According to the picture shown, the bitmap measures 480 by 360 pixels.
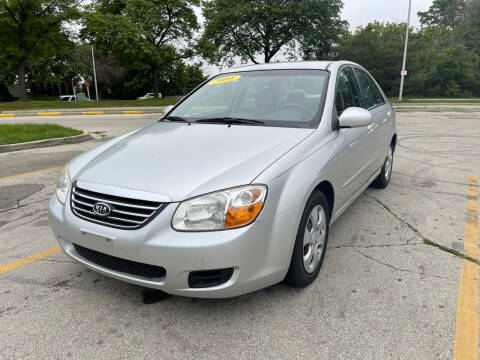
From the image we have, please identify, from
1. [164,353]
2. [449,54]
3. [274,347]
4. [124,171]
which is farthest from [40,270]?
[449,54]

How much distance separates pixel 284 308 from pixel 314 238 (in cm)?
55

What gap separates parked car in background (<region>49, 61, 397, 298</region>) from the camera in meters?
2.05

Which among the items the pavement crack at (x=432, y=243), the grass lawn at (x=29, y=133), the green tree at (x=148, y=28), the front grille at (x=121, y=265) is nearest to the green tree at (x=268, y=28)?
the green tree at (x=148, y=28)

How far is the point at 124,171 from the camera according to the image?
2.37 metres

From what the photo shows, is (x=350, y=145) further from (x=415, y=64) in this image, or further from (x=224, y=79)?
(x=415, y=64)

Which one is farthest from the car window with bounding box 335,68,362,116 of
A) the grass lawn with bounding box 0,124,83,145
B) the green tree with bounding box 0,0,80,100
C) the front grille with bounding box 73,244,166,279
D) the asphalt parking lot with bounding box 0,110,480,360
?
the green tree with bounding box 0,0,80,100

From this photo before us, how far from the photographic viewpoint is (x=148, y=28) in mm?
27172

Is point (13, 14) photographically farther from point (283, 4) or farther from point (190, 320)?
point (190, 320)

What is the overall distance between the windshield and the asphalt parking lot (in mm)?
1256

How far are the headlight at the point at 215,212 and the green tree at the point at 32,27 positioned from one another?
29020mm

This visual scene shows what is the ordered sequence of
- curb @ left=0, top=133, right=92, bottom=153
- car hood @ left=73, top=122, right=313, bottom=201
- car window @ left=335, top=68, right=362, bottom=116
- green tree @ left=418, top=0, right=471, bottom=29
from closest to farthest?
car hood @ left=73, top=122, right=313, bottom=201
car window @ left=335, top=68, right=362, bottom=116
curb @ left=0, top=133, right=92, bottom=153
green tree @ left=418, top=0, right=471, bottom=29

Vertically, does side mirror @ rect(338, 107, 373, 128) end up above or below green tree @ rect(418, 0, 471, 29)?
below

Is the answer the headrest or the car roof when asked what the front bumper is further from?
the car roof

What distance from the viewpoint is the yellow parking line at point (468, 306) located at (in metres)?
2.04
